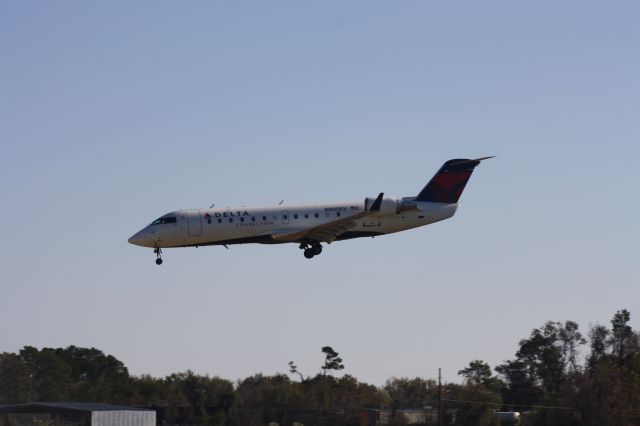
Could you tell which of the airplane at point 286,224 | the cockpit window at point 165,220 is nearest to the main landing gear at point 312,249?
the airplane at point 286,224

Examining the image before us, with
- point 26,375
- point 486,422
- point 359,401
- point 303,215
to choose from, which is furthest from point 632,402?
point 26,375

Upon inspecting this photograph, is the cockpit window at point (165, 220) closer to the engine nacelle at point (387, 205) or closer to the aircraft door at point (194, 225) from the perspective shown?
the aircraft door at point (194, 225)

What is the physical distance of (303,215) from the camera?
59.0 metres

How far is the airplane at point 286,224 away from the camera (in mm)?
57688

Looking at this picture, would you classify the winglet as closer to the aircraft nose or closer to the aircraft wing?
the aircraft wing

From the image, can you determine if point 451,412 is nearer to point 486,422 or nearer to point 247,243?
point 486,422

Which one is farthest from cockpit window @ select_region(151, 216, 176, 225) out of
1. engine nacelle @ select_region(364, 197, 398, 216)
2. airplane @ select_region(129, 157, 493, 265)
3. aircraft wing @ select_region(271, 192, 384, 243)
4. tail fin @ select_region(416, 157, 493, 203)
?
tail fin @ select_region(416, 157, 493, 203)

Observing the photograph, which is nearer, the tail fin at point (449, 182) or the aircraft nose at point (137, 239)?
the aircraft nose at point (137, 239)

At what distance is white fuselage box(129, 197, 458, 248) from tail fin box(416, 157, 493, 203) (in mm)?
2914

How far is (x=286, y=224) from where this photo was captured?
58656 millimetres

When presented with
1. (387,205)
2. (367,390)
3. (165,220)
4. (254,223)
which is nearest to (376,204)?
(387,205)

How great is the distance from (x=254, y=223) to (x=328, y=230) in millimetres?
3658

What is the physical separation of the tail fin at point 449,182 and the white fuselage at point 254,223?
2914 millimetres

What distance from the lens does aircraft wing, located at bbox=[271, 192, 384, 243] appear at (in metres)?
57.7
